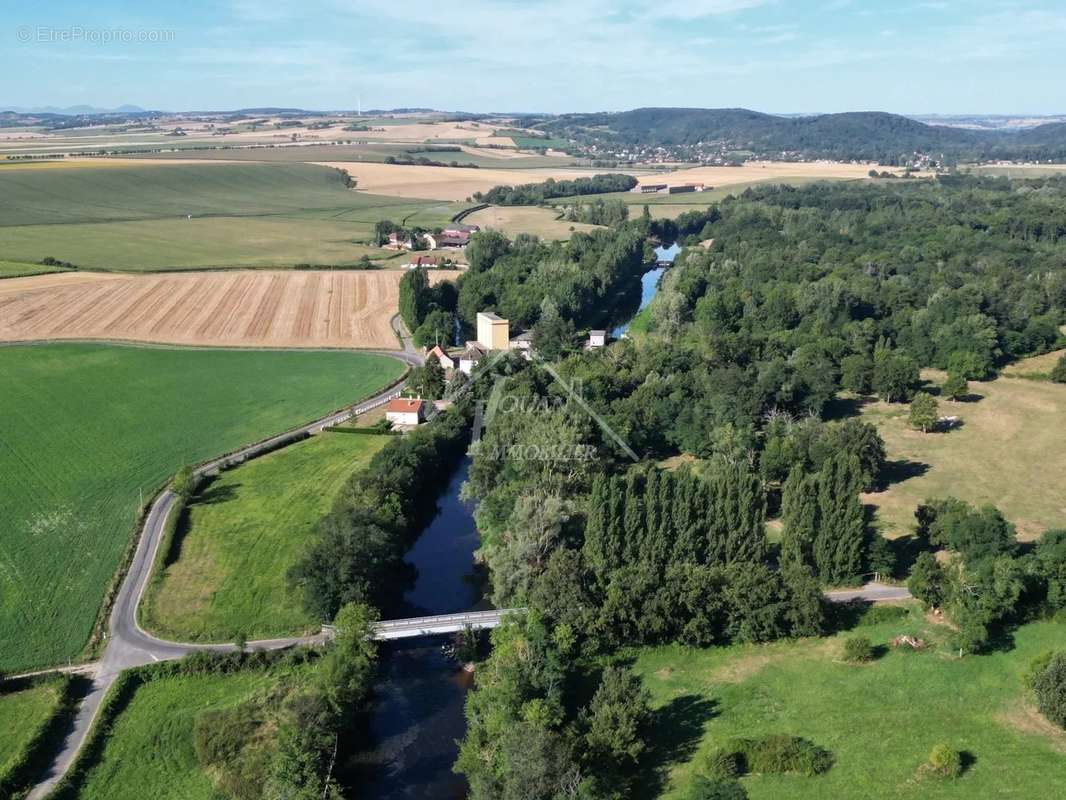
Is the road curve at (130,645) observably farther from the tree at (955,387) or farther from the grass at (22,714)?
the tree at (955,387)

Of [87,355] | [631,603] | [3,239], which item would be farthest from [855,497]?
[3,239]

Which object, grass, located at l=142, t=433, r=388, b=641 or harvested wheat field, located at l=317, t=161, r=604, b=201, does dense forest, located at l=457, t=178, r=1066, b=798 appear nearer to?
grass, located at l=142, t=433, r=388, b=641

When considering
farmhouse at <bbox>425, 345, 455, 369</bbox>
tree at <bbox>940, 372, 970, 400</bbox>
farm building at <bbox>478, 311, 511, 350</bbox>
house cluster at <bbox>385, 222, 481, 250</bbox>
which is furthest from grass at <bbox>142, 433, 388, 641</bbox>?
house cluster at <bbox>385, 222, 481, 250</bbox>

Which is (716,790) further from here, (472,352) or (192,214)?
(192,214)

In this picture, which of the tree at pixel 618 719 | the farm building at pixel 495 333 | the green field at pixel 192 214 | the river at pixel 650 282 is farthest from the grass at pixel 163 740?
the green field at pixel 192 214

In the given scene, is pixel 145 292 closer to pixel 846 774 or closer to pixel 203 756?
pixel 203 756
